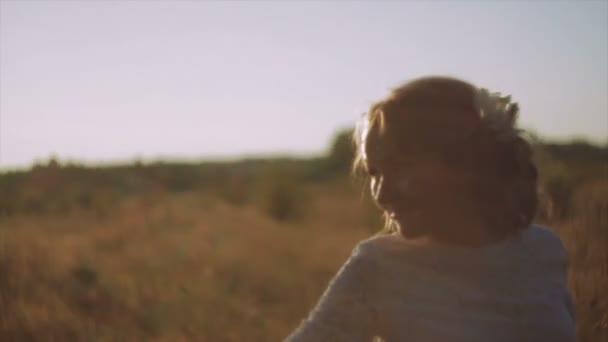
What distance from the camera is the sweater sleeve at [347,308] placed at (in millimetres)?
1491

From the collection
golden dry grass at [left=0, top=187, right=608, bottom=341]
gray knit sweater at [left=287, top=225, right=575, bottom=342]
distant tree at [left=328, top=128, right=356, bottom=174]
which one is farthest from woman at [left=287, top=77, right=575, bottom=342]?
distant tree at [left=328, top=128, right=356, bottom=174]

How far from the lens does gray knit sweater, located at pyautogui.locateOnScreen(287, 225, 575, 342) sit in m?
1.48

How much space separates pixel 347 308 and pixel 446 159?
1.33 ft

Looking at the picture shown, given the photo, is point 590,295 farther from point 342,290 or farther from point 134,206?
point 134,206

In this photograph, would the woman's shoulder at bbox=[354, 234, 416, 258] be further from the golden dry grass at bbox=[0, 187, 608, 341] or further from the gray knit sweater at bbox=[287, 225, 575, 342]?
the golden dry grass at bbox=[0, 187, 608, 341]

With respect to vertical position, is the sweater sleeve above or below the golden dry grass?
above

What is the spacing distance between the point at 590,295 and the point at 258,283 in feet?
→ 13.3

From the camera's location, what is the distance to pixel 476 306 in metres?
1.49

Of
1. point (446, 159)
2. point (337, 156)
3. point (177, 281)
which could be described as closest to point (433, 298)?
point (446, 159)

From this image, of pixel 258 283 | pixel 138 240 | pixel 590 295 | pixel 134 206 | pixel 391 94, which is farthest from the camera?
pixel 134 206

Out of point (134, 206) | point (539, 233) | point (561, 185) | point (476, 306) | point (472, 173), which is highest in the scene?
point (472, 173)

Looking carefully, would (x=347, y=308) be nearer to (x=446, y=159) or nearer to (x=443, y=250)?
(x=443, y=250)

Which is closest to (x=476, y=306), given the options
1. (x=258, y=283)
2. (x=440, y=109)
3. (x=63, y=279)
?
(x=440, y=109)

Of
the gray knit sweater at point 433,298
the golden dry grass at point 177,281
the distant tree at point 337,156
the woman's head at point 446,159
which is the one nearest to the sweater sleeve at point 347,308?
the gray knit sweater at point 433,298
